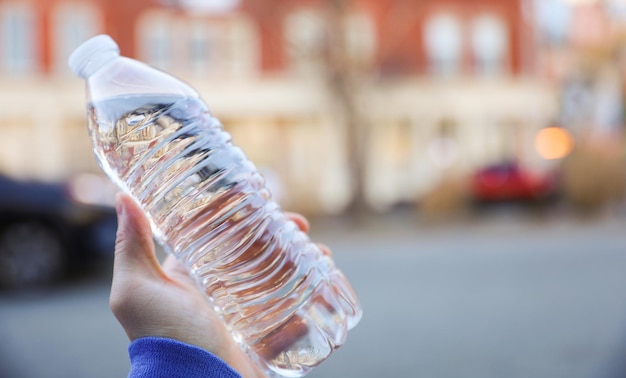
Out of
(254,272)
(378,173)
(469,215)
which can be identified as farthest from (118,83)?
(378,173)

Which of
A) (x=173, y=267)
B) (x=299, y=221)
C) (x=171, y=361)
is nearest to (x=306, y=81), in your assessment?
(x=299, y=221)

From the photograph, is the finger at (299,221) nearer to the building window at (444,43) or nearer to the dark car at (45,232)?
the dark car at (45,232)

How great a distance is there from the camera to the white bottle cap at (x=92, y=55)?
192 cm

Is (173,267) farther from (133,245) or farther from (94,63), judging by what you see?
(94,63)

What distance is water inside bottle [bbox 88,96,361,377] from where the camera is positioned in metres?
2.16

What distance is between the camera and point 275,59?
26.6 m

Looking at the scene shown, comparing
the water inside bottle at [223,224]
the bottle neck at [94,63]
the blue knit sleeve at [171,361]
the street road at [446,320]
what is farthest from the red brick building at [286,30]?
the blue knit sleeve at [171,361]

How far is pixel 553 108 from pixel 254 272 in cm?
2889

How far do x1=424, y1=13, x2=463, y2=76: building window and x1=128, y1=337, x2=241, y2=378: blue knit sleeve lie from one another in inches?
1081

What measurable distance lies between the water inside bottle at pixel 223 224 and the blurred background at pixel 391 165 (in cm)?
359

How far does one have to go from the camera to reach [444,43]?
2853cm

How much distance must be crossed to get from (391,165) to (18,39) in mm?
12520

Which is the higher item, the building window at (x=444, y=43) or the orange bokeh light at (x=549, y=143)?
the building window at (x=444, y=43)

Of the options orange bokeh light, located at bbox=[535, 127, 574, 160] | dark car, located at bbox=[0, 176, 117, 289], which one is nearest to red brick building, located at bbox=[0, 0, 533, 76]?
orange bokeh light, located at bbox=[535, 127, 574, 160]
